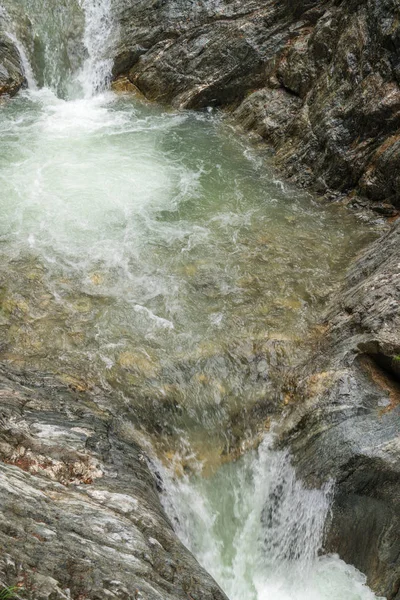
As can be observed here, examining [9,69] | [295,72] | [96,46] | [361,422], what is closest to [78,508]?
[361,422]

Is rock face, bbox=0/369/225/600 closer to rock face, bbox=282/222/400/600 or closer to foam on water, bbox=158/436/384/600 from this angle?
foam on water, bbox=158/436/384/600

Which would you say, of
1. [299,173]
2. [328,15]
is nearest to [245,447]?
[299,173]

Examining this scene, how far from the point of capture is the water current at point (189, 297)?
541 centimetres

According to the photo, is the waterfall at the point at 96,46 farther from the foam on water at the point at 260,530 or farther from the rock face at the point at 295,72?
the foam on water at the point at 260,530

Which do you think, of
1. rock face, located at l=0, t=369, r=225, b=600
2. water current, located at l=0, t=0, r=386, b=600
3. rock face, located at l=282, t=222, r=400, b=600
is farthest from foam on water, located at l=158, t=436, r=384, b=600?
rock face, located at l=0, t=369, r=225, b=600

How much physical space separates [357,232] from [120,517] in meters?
7.00

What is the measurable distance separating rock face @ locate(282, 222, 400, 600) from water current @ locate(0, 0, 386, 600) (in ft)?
0.76

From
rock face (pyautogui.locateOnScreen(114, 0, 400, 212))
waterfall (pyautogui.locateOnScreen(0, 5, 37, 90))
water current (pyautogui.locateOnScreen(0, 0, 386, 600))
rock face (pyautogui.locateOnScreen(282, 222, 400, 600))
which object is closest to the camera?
rock face (pyautogui.locateOnScreen(282, 222, 400, 600))

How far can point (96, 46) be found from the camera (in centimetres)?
1473

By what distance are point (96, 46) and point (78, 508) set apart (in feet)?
47.9

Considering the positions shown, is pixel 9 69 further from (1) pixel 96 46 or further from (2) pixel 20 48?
(1) pixel 96 46

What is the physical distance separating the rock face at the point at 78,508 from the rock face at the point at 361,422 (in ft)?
5.33

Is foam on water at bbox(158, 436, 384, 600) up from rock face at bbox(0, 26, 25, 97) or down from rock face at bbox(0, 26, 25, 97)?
down

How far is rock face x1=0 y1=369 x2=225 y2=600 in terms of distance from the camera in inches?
124
